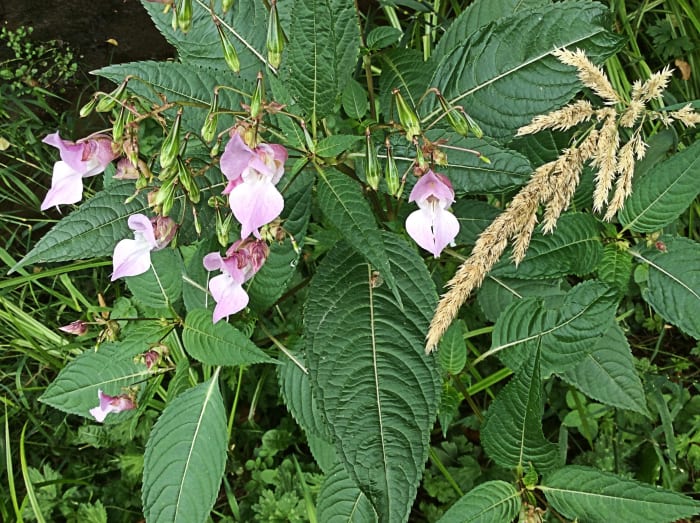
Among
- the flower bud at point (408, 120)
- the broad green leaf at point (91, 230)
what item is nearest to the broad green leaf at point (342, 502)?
the broad green leaf at point (91, 230)

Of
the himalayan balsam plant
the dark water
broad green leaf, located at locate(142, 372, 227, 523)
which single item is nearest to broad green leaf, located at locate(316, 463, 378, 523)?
the himalayan balsam plant

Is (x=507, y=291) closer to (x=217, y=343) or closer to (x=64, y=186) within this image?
(x=217, y=343)

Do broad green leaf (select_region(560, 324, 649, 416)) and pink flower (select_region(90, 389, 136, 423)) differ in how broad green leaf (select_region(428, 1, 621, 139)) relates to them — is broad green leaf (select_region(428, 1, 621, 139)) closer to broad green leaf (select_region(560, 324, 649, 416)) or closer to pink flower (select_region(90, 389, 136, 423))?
broad green leaf (select_region(560, 324, 649, 416))

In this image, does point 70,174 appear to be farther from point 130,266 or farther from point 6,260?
point 6,260

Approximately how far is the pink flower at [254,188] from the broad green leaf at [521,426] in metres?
0.50

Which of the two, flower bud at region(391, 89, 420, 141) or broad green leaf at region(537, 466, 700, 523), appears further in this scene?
broad green leaf at region(537, 466, 700, 523)

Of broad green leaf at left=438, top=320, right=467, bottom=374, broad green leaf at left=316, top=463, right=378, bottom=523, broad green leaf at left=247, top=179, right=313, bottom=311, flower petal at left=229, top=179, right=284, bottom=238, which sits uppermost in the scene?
flower petal at left=229, top=179, right=284, bottom=238

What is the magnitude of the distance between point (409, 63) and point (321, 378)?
81 centimetres

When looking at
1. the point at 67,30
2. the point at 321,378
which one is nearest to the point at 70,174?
the point at 321,378

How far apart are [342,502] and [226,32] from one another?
3.54 feet

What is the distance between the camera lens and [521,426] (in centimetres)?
114

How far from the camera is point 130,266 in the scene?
1.06 m

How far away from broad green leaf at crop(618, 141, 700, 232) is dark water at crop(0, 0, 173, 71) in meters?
1.73

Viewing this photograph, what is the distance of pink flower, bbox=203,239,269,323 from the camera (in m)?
1.08
